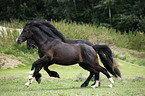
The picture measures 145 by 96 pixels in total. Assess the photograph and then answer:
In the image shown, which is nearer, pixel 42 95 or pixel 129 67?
pixel 42 95

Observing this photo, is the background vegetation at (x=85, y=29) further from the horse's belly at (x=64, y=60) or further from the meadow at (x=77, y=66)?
the horse's belly at (x=64, y=60)

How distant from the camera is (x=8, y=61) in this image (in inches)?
546

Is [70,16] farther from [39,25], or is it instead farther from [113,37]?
[39,25]

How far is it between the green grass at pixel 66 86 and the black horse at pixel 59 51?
27.4 inches

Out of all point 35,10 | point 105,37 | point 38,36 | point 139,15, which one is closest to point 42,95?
point 38,36

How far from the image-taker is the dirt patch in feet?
43.9

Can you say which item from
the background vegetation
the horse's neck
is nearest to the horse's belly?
the horse's neck

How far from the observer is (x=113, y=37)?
2280 cm

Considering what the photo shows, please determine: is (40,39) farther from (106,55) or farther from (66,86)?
(106,55)

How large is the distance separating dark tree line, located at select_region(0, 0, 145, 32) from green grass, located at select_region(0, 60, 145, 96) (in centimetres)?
1680

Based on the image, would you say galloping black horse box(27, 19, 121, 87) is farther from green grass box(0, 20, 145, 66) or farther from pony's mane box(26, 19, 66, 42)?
green grass box(0, 20, 145, 66)

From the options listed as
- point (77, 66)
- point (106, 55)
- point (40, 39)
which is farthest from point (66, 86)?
point (77, 66)

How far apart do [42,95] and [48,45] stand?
70.0 inches

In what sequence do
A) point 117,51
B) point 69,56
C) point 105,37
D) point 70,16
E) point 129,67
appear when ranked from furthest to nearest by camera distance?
point 70,16 → point 105,37 → point 117,51 → point 129,67 → point 69,56
